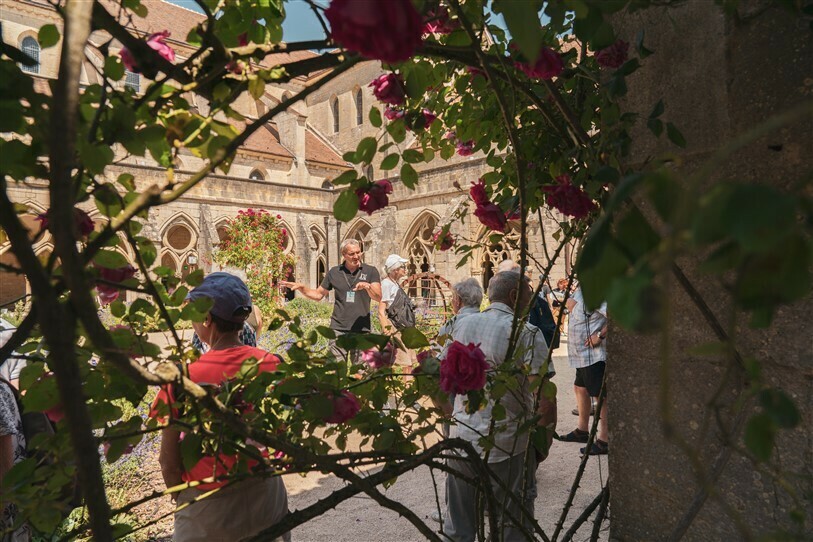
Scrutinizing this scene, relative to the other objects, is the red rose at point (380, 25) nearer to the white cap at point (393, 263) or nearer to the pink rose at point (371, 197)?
the pink rose at point (371, 197)

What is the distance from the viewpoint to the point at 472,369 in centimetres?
117

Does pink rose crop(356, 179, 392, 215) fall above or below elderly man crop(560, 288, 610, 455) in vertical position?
above

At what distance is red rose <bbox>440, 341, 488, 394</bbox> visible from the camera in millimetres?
1172

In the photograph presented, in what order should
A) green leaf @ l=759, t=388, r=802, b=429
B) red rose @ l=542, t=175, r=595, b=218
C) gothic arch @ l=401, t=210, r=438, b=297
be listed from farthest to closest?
gothic arch @ l=401, t=210, r=438, b=297 → red rose @ l=542, t=175, r=595, b=218 → green leaf @ l=759, t=388, r=802, b=429

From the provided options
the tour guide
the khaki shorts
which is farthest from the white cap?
the khaki shorts

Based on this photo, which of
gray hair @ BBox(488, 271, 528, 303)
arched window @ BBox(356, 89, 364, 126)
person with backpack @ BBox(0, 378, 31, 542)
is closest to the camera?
person with backpack @ BBox(0, 378, 31, 542)

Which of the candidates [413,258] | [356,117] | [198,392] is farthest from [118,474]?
[356,117]

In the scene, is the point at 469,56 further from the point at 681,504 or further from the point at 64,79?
the point at 681,504

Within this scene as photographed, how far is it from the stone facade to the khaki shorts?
9571mm

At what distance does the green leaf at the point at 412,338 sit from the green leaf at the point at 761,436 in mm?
742

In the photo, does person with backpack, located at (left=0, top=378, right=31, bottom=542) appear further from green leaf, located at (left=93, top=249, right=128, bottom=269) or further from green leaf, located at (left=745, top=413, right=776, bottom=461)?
green leaf, located at (left=745, top=413, right=776, bottom=461)

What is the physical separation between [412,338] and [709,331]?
646mm

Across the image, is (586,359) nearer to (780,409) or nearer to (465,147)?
(465,147)

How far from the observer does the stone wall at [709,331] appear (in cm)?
110
